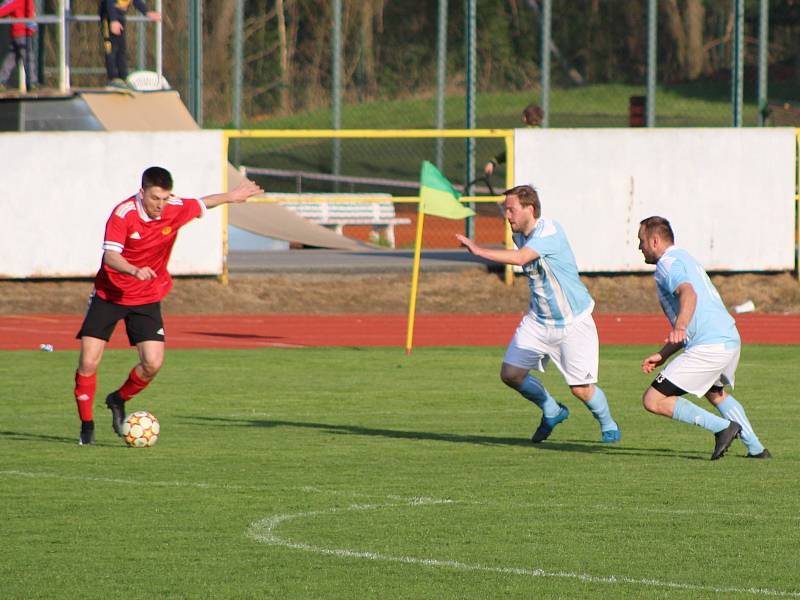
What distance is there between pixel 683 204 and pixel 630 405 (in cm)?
1004

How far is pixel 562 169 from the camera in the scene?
902 inches

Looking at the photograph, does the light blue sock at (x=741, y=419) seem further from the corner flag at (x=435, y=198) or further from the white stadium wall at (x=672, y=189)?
the white stadium wall at (x=672, y=189)

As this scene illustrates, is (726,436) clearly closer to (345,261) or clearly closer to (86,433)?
(86,433)

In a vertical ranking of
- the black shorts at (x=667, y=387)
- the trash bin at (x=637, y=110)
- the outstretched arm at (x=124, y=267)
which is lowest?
the black shorts at (x=667, y=387)

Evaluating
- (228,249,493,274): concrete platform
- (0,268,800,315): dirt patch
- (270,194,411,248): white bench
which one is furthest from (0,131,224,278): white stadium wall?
(270,194,411,248): white bench

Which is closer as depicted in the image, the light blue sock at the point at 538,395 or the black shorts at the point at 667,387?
the black shorts at the point at 667,387

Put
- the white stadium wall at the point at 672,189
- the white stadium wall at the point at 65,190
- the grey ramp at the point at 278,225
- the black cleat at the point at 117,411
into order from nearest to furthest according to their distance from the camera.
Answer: the black cleat at the point at 117,411 < the white stadium wall at the point at 65,190 < the white stadium wall at the point at 672,189 < the grey ramp at the point at 278,225

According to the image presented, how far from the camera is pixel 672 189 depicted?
23062mm

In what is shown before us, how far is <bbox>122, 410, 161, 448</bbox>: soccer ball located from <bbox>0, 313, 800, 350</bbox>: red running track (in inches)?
289

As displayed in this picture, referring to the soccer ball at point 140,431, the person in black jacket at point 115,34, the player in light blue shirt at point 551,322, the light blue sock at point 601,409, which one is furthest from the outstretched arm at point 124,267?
the person in black jacket at point 115,34

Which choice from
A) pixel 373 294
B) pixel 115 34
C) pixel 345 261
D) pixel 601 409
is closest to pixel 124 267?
pixel 601 409

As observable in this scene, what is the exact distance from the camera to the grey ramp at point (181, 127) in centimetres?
2420

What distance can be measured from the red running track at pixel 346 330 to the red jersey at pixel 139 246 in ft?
24.0

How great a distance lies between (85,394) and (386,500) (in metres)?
3.01
